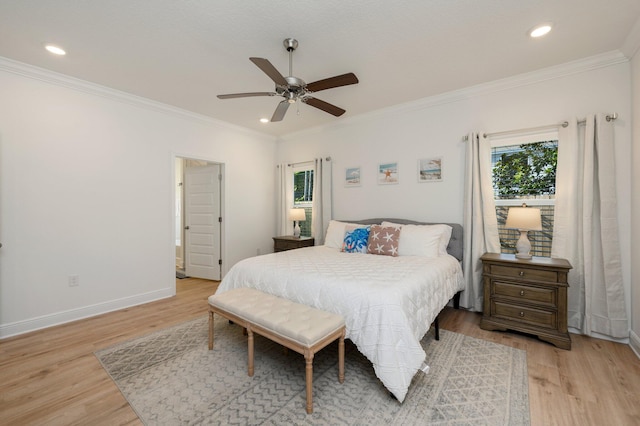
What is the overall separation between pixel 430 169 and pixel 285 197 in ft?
8.80

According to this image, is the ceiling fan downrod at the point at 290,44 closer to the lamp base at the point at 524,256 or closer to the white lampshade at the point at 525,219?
the white lampshade at the point at 525,219

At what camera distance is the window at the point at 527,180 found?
10.1ft

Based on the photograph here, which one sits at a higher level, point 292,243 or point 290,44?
point 290,44

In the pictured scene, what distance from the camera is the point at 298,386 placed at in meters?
1.94

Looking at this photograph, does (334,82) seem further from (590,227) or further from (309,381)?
(590,227)

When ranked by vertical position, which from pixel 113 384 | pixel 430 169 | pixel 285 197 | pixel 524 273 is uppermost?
pixel 430 169

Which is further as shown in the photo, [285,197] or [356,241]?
[285,197]

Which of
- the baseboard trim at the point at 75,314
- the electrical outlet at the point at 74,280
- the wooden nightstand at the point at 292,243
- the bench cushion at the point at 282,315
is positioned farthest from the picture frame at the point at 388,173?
the electrical outlet at the point at 74,280

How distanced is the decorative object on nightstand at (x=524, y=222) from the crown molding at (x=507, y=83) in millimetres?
1438

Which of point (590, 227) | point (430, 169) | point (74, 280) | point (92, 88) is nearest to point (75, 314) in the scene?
point (74, 280)

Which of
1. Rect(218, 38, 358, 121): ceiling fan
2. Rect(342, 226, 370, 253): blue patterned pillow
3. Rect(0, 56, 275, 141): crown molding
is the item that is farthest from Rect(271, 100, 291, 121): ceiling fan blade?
Rect(0, 56, 275, 141): crown molding

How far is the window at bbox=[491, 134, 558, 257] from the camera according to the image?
3088 mm

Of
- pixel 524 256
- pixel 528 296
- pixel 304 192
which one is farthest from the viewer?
pixel 304 192

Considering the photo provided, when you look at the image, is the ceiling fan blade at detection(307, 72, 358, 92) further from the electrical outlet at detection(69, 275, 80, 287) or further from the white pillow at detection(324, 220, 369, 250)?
the electrical outlet at detection(69, 275, 80, 287)
